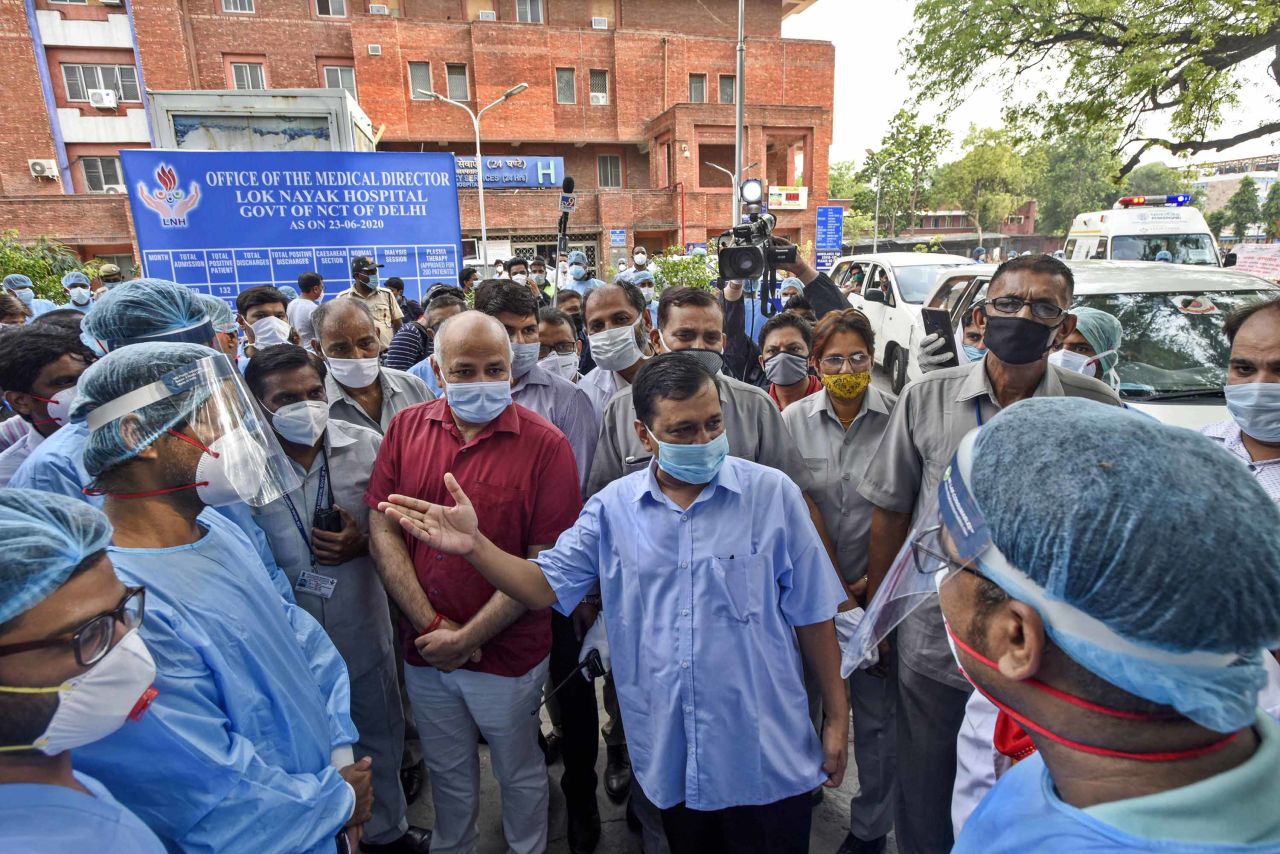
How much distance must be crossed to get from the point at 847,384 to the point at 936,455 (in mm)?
697

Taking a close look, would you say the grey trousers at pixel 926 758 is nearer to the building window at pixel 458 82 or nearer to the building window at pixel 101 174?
the building window at pixel 458 82

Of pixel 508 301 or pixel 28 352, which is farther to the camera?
pixel 508 301

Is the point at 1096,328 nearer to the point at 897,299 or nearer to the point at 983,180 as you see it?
the point at 897,299

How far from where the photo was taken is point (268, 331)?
5.06m

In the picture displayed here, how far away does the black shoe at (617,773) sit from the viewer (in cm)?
290

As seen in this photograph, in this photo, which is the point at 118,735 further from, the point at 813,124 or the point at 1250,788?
the point at 813,124

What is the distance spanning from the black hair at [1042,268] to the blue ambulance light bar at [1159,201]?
12.1 metres

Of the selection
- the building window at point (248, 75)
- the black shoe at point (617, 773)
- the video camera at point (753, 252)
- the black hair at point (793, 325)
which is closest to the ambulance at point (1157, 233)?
the video camera at point (753, 252)

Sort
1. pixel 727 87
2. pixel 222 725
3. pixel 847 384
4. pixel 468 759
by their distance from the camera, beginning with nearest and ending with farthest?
pixel 222 725
pixel 468 759
pixel 847 384
pixel 727 87

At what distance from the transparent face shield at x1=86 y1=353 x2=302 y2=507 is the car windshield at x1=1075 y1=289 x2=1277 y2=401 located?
15.3 ft

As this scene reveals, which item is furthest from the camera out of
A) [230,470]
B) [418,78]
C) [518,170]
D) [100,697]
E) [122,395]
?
[518,170]

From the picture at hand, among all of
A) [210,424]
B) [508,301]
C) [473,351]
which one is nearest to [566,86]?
[508,301]

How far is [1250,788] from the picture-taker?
28.8 inches

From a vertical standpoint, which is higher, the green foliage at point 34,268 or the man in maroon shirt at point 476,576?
the green foliage at point 34,268
